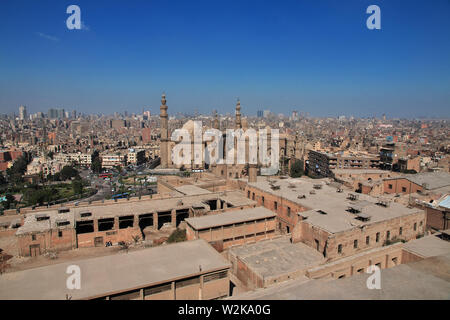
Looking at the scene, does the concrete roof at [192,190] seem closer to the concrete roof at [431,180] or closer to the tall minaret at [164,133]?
the concrete roof at [431,180]

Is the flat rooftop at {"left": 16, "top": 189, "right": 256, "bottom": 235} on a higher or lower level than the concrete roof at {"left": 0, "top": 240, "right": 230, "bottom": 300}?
lower

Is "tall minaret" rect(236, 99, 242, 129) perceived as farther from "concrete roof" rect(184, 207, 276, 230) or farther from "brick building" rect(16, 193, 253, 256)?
"concrete roof" rect(184, 207, 276, 230)

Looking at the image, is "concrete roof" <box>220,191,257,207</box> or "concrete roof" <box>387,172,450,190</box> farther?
"concrete roof" <box>387,172,450,190</box>

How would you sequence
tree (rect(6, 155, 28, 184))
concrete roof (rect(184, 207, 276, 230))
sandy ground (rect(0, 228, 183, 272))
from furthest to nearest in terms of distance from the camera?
1. tree (rect(6, 155, 28, 184))
2. concrete roof (rect(184, 207, 276, 230))
3. sandy ground (rect(0, 228, 183, 272))

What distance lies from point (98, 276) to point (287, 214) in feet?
43.5

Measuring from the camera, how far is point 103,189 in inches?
2114

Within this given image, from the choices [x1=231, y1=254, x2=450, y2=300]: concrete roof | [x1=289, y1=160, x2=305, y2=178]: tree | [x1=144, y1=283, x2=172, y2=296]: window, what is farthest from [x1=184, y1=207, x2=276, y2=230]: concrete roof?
[x1=289, y1=160, x2=305, y2=178]: tree

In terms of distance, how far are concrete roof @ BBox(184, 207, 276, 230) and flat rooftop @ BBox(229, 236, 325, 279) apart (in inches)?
101

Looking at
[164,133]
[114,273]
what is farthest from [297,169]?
[114,273]

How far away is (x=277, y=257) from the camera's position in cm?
1409

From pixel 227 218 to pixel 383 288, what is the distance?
10958mm

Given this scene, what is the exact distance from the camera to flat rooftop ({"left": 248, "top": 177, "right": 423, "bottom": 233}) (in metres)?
15.7

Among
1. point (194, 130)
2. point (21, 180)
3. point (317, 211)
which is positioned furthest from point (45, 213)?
point (21, 180)
